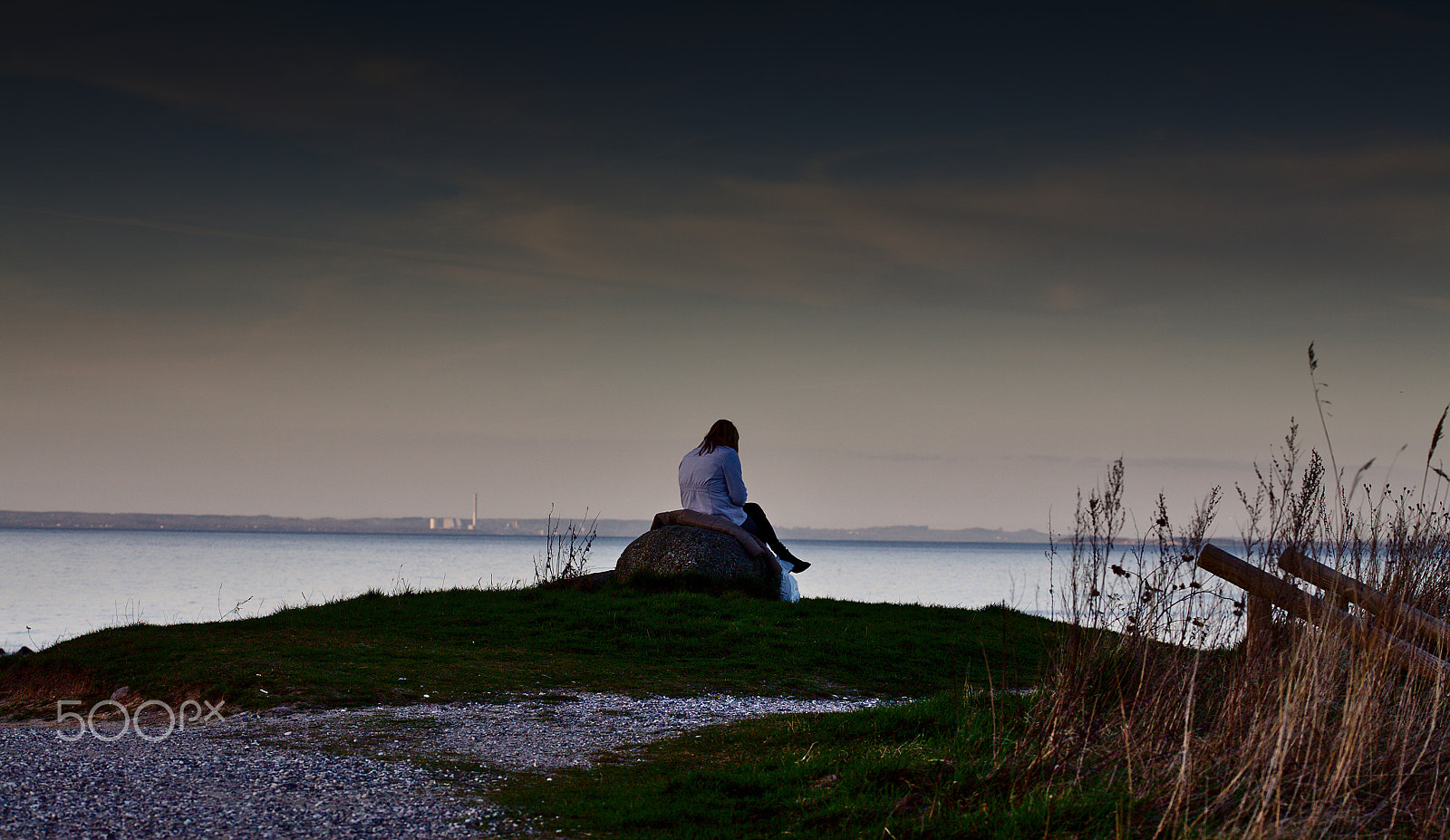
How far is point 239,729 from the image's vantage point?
7828mm

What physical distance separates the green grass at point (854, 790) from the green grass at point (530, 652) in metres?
2.14

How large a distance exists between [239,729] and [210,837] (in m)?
2.99

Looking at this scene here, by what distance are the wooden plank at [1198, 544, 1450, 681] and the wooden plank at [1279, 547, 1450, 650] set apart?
0.14 metres

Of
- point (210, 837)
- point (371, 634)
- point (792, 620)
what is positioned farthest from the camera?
point (792, 620)

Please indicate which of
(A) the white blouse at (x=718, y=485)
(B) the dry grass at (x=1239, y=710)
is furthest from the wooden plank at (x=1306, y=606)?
(A) the white blouse at (x=718, y=485)

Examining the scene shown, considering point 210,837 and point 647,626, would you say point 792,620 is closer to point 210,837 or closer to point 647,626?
point 647,626

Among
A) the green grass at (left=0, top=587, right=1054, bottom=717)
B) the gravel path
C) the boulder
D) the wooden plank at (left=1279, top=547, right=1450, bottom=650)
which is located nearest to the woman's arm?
the boulder

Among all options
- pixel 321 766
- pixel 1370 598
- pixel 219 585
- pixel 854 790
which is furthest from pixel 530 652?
pixel 219 585

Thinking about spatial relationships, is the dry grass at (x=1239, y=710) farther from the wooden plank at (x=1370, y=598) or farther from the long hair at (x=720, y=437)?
the long hair at (x=720, y=437)

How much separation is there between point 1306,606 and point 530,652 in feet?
25.9

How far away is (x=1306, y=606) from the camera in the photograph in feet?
21.9

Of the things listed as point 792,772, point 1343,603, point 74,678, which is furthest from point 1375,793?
point 74,678

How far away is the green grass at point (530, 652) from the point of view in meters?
9.64

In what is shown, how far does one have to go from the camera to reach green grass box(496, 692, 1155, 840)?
4.95 meters
